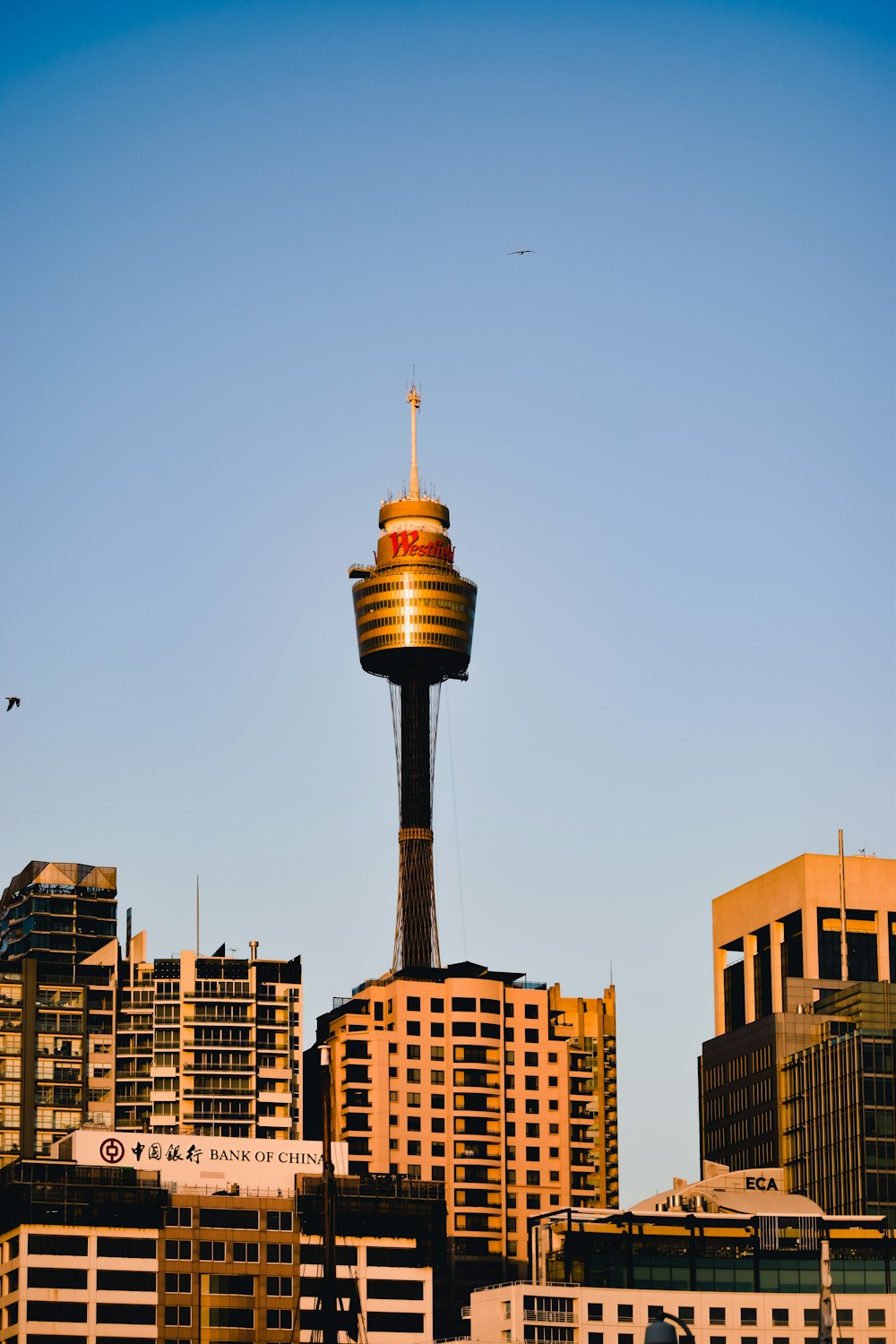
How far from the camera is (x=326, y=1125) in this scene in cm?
18612

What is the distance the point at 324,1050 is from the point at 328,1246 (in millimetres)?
20096

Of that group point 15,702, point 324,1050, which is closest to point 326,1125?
point 324,1050

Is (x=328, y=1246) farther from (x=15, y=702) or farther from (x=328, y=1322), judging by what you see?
(x=15, y=702)

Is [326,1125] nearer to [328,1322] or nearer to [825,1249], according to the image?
[328,1322]

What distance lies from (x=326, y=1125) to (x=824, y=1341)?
69.9 m

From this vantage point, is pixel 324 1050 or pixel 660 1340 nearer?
pixel 660 1340

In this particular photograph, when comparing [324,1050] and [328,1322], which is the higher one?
[324,1050]

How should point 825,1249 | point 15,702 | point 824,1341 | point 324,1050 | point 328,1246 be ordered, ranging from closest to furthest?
point 824,1341 < point 825,1249 < point 15,702 < point 324,1050 < point 328,1246

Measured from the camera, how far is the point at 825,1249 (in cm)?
13425

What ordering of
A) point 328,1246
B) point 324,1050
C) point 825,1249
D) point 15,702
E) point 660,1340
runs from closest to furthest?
1. point 660,1340
2. point 825,1249
3. point 15,702
4. point 324,1050
5. point 328,1246

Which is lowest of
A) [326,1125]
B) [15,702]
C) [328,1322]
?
[328,1322]

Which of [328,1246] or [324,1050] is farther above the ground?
[324,1050]

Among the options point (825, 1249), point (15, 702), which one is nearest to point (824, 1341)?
point (825, 1249)

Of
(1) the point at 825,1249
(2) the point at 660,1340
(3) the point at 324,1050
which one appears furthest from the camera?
(3) the point at 324,1050
